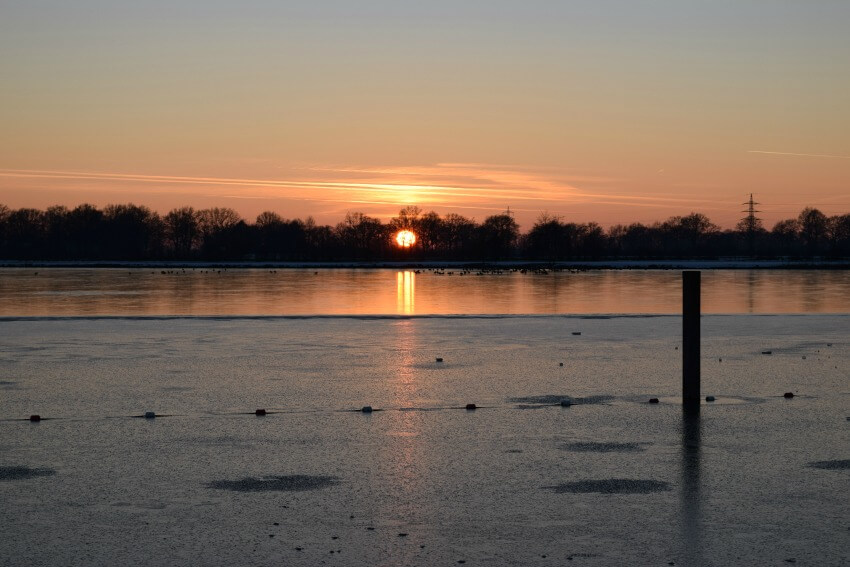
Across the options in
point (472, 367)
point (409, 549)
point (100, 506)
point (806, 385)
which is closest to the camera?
point (409, 549)

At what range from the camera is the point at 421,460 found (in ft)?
30.1

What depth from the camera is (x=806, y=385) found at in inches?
551

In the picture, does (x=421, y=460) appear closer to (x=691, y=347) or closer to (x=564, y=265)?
(x=691, y=347)

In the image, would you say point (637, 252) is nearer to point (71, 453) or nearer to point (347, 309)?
point (347, 309)

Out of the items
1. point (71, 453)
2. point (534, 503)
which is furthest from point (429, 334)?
point (534, 503)

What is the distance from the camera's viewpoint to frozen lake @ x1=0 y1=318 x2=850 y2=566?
6570 mm

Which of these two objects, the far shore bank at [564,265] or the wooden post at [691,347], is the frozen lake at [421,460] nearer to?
the wooden post at [691,347]

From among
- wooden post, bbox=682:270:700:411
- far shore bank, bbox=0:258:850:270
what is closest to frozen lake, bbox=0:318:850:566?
wooden post, bbox=682:270:700:411

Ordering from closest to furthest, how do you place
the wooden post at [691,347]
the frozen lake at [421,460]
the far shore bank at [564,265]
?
the frozen lake at [421,460], the wooden post at [691,347], the far shore bank at [564,265]

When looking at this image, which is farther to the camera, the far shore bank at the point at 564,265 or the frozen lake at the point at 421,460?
the far shore bank at the point at 564,265

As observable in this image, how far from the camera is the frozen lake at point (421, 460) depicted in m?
6.57

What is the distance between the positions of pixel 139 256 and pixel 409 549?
19177cm

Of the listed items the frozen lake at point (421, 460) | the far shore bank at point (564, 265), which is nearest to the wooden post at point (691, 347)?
the frozen lake at point (421, 460)

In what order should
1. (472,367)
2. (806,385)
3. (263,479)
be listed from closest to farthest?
(263,479)
(806,385)
(472,367)
